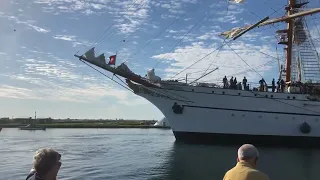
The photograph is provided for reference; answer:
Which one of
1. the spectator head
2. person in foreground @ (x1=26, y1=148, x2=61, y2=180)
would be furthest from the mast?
person in foreground @ (x1=26, y1=148, x2=61, y2=180)

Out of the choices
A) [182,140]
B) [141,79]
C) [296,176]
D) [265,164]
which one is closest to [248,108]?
[182,140]

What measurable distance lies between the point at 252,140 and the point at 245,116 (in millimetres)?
2501

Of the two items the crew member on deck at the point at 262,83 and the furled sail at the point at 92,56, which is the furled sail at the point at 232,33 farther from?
the furled sail at the point at 92,56

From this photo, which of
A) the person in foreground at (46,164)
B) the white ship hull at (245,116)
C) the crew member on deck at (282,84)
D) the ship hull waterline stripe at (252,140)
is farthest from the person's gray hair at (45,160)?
the crew member on deck at (282,84)

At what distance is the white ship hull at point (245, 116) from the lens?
35.0m

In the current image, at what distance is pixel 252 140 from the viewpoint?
3594cm

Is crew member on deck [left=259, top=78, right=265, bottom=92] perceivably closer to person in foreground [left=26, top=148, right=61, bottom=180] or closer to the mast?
the mast

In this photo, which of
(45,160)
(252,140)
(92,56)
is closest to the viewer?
(45,160)

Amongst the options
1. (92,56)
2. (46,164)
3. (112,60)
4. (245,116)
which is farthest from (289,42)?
(46,164)

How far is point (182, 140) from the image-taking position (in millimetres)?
37062

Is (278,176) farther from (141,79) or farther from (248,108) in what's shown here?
(141,79)

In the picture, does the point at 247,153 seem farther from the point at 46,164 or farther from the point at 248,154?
the point at 46,164

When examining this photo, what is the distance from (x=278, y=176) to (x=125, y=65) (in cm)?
1959

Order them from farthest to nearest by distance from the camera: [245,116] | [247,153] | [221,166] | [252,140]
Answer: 1. [252,140]
2. [245,116]
3. [221,166]
4. [247,153]
